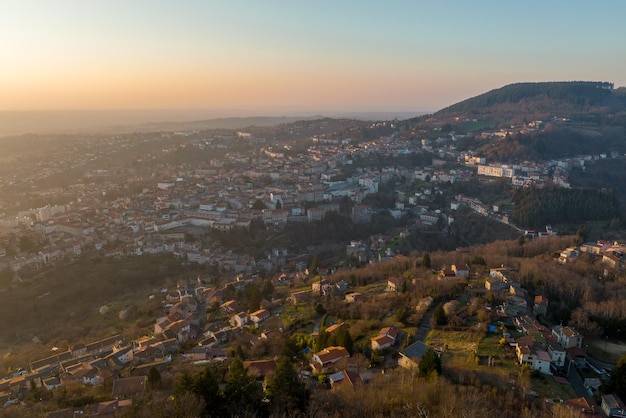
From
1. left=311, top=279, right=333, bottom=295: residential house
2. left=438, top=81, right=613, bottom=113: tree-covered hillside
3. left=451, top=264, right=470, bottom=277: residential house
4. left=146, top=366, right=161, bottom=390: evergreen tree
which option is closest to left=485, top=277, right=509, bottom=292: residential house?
left=451, top=264, right=470, bottom=277: residential house

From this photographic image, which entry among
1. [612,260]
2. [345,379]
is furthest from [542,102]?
[345,379]

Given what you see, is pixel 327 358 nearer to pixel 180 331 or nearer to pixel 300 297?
pixel 300 297

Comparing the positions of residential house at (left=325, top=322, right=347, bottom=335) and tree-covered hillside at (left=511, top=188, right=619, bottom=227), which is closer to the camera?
residential house at (left=325, top=322, right=347, bottom=335)

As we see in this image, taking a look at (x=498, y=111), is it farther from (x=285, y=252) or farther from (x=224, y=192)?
(x=285, y=252)

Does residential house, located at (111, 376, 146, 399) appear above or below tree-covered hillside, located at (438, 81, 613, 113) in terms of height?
below

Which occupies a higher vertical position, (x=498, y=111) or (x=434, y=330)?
(x=498, y=111)

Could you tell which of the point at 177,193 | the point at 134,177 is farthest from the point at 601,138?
the point at 134,177

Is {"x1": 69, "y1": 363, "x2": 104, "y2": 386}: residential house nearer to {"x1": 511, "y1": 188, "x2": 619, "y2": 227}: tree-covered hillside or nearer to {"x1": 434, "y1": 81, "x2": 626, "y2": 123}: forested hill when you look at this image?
{"x1": 511, "y1": 188, "x2": 619, "y2": 227}: tree-covered hillside
